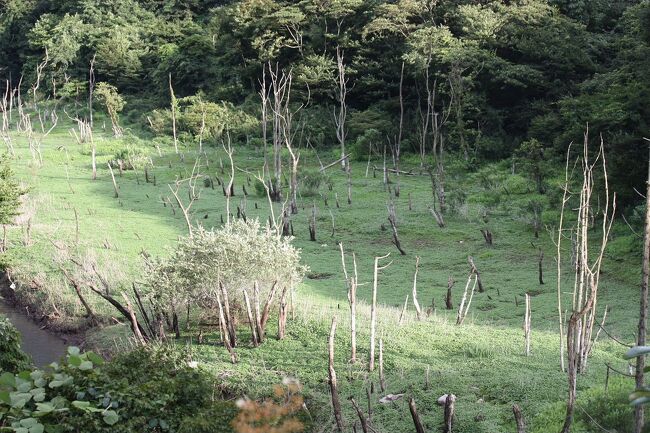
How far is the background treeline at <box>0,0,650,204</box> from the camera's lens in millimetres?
32250

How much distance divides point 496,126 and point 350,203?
479 inches

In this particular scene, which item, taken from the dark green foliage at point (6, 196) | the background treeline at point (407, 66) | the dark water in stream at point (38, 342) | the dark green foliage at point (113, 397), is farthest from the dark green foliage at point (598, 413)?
the dark green foliage at point (6, 196)

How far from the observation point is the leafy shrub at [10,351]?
9719 mm

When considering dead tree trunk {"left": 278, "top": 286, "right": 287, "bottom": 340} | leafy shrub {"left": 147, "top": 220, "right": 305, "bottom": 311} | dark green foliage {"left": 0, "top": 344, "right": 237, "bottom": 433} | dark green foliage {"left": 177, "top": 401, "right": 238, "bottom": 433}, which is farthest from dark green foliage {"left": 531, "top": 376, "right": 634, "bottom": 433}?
leafy shrub {"left": 147, "top": 220, "right": 305, "bottom": 311}

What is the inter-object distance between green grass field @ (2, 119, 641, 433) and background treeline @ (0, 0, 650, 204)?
133 inches

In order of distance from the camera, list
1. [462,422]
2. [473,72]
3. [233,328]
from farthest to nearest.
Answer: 1. [473,72]
2. [233,328]
3. [462,422]

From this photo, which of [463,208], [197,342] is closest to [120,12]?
[463,208]


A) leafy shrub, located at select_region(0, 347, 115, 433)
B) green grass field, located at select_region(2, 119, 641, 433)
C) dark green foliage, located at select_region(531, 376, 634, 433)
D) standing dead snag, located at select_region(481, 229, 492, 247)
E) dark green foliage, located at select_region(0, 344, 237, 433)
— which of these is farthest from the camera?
standing dead snag, located at select_region(481, 229, 492, 247)

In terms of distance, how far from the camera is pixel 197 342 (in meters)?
13.8

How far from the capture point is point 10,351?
32.4ft

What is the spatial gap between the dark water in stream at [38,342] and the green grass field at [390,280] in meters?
0.42

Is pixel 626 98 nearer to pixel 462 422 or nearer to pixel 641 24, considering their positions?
pixel 641 24

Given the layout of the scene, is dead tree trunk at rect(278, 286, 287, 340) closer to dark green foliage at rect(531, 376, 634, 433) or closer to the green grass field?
the green grass field

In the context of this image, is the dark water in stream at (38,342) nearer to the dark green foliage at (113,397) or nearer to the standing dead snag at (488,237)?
the dark green foliage at (113,397)
